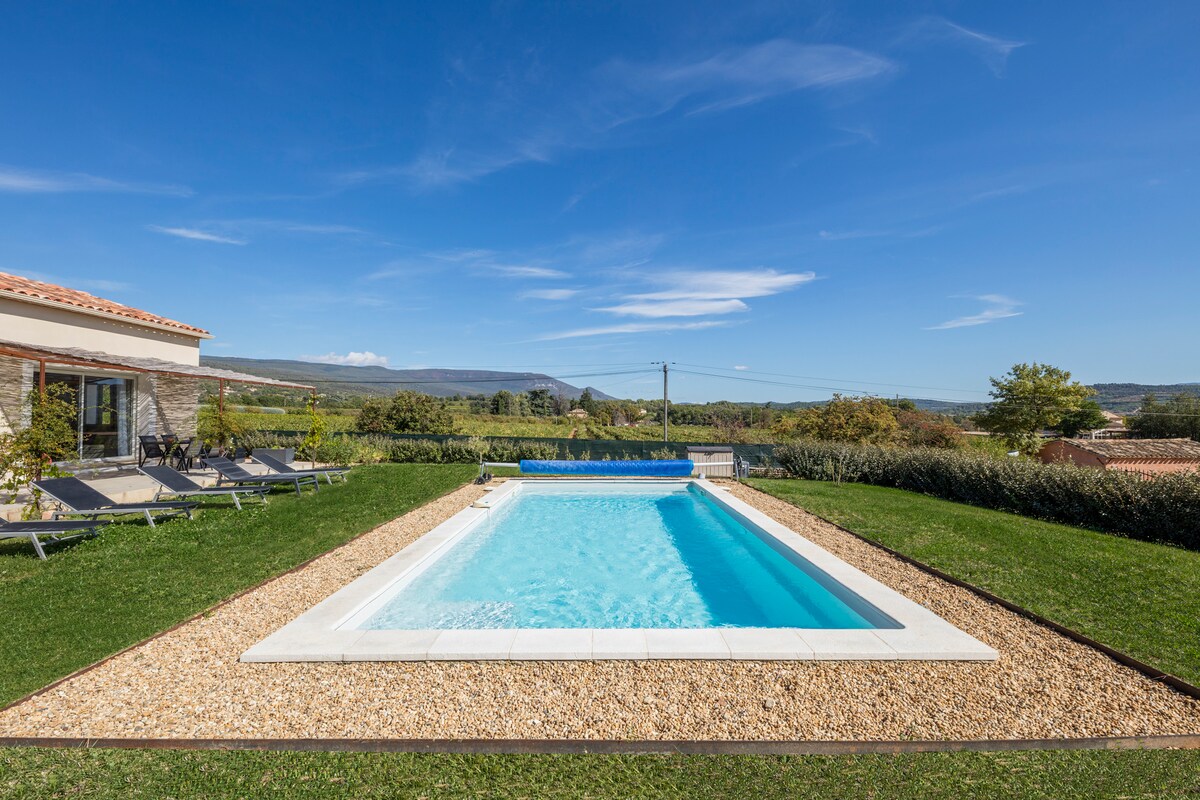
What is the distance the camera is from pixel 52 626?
3.79m

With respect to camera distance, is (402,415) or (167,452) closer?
(167,452)

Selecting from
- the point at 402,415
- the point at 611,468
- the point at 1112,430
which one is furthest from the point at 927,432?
the point at 1112,430

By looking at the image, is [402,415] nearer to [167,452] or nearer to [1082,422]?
[167,452]

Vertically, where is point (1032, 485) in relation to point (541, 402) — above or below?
below

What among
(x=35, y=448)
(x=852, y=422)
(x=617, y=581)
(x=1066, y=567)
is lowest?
(x=617, y=581)

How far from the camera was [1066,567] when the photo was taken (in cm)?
576

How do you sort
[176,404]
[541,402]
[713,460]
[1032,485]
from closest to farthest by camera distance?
1. [1032,485]
2. [176,404]
3. [713,460]
4. [541,402]

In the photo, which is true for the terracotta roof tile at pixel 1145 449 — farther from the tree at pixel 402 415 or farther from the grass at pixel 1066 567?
the tree at pixel 402 415

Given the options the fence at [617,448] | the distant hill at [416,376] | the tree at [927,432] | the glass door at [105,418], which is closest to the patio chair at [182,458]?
the glass door at [105,418]

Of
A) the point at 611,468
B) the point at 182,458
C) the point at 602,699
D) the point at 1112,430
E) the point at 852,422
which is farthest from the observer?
the point at 1112,430

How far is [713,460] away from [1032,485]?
6.99 metres

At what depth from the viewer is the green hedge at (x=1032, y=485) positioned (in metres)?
7.71

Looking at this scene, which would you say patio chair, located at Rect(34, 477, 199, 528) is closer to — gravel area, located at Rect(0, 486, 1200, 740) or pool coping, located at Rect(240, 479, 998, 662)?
gravel area, located at Rect(0, 486, 1200, 740)

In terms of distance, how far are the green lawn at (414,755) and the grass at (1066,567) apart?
31 mm
